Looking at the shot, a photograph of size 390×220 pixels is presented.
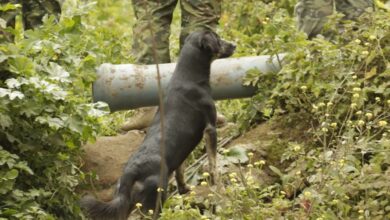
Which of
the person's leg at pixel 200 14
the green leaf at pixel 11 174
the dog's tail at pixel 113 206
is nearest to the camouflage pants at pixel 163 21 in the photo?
the person's leg at pixel 200 14

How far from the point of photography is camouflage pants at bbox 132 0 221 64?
755 centimetres

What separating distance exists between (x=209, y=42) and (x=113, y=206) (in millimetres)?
1418

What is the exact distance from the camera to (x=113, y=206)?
20.3 feet

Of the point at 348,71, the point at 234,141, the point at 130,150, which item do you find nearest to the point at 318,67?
the point at 348,71

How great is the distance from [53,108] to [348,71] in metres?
2.24

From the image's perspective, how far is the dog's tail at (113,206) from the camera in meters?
6.12

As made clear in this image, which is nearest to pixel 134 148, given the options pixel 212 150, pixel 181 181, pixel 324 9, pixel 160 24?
pixel 181 181

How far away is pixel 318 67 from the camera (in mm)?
7344

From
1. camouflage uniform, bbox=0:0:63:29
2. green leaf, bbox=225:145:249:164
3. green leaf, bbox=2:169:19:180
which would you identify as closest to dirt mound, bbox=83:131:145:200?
green leaf, bbox=225:145:249:164

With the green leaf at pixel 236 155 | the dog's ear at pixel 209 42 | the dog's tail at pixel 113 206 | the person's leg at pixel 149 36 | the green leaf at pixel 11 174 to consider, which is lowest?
the green leaf at pixel 236 155

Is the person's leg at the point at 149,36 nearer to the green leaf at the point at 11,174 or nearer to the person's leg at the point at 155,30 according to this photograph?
the person's leg at the point at 155,30

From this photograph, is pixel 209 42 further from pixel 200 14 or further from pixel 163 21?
pixel 163 21

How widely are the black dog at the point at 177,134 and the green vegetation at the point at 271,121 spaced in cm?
28

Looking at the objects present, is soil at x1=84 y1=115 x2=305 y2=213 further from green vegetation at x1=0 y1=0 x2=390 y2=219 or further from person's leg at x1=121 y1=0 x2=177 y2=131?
person's leg at x1=121 y1=0 x2=177 y2=131
